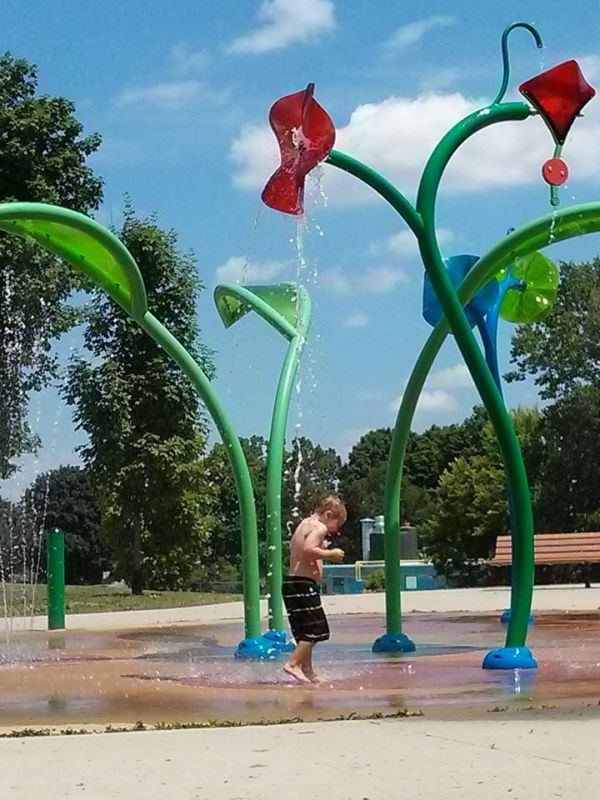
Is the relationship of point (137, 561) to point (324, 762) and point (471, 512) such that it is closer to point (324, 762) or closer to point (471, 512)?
point (471, 512)

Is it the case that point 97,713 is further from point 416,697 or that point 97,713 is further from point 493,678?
point 493,678

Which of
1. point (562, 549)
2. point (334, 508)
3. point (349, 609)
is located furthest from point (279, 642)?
point (562, 549)

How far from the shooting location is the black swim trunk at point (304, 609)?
8.97 m

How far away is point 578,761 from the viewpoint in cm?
527

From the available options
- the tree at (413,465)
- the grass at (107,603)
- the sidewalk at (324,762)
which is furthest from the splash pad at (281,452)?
the tree at (413,465)

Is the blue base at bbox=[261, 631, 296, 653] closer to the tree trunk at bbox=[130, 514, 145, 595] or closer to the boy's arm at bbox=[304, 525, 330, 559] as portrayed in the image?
the boy's arm at bbox=[304, 525, 330, 559]

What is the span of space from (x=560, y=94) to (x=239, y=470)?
4.38m

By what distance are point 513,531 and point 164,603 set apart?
49.0 feet

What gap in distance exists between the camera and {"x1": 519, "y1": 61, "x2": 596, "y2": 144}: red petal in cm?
957

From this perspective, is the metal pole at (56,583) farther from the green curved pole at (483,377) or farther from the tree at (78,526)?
the tree at (78,526)

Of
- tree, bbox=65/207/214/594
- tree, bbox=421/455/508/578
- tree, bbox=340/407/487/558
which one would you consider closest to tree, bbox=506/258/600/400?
tree, bbox=421/455/508/578

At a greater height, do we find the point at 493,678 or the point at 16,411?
the point at 16,411

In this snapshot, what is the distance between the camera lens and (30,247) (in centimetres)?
2686

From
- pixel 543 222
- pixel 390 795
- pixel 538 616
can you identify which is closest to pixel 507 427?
pixel 543 222
